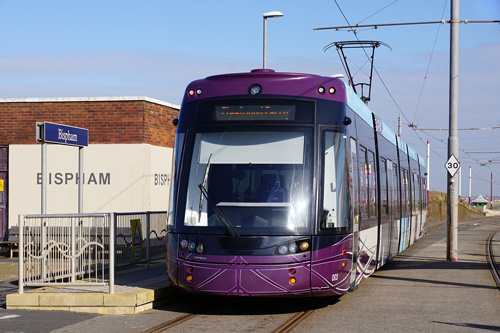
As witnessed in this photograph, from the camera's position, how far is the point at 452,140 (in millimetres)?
19859

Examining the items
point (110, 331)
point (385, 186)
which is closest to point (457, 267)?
point (385, 186)

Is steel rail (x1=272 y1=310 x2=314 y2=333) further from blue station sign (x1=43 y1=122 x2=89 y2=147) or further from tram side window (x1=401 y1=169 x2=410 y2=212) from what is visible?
tram side window (x1=401 y1=169 x2=410 y2=212)

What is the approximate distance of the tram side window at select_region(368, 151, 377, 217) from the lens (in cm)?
1310

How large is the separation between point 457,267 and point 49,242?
383 inches

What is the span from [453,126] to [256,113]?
10583 mm

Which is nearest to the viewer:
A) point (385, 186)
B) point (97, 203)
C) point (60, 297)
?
point (60, 297)

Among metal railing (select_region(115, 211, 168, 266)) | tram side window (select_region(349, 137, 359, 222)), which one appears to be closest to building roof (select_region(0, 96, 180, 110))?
metal railing (select_region(115, 211, 168, 266))

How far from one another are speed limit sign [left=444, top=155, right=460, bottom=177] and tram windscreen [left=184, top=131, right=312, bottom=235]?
10332mm

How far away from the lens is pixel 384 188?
15188 millimetres

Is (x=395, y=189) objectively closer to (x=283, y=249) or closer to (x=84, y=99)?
(x=283, y=249)

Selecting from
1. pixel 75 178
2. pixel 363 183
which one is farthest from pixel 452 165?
pixel 75 178

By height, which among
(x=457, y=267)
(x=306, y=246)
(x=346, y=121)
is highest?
(x=346, y=121)

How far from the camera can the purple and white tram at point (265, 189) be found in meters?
9.66

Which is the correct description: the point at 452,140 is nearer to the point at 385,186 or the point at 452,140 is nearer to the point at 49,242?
the point at 385,186
